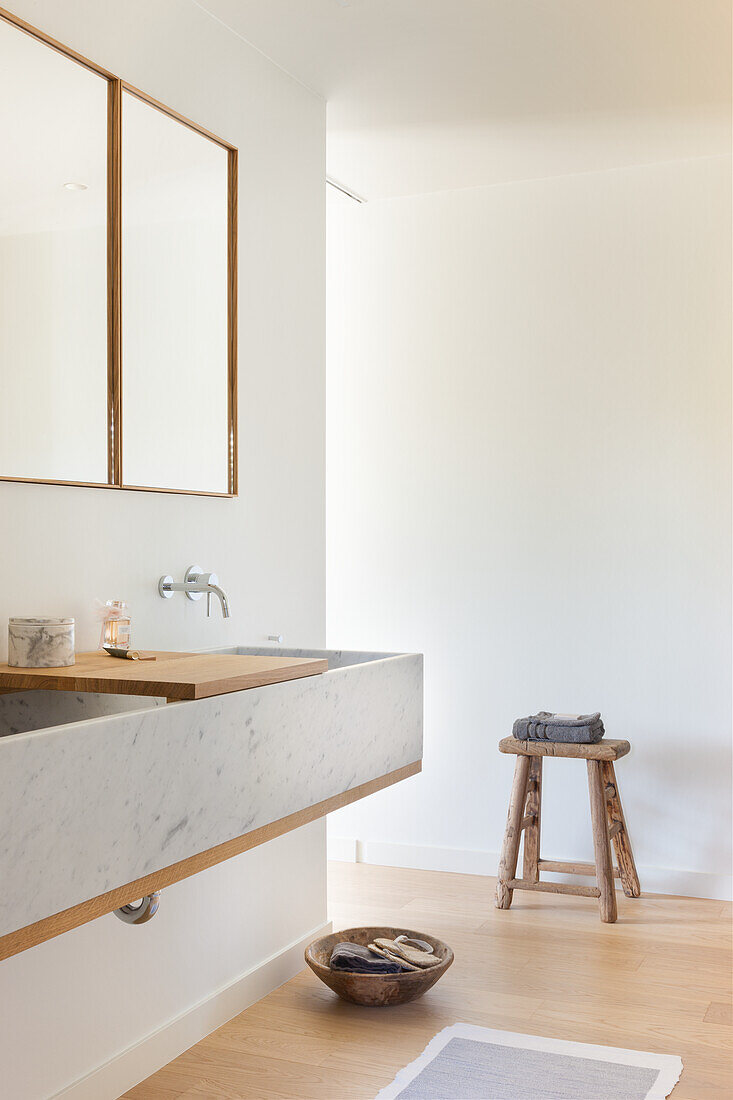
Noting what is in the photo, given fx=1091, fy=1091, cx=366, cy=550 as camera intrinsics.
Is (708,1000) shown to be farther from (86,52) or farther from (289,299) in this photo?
(86,52)

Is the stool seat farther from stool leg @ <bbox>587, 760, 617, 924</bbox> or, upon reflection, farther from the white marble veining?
the white marble veining

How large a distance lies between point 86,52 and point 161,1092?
83.8 inches

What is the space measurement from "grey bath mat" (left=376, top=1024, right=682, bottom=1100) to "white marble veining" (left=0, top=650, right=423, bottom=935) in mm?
649

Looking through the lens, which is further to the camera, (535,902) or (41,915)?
(535,902)

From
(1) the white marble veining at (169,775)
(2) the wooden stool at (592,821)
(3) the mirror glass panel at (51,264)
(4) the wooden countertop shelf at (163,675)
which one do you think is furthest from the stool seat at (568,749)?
(3) the mirror glass panel at (51,264)

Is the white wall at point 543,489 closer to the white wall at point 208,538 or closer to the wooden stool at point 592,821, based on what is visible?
the wooden stool at point 592,821

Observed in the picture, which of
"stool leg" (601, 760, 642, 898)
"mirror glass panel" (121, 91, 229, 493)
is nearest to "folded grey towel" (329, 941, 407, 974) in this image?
"stool leg" (601, 760, 642, 898)

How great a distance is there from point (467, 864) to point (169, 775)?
2.48 m

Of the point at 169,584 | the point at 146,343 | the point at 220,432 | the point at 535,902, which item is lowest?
the point at 535,902

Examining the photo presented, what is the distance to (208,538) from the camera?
2.62m

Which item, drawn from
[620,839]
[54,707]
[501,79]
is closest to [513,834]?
[620,839]

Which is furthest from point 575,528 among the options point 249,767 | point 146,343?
point 249,767

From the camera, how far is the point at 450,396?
158 inches

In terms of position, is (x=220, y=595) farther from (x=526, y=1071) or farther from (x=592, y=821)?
(x=592, y=821)
